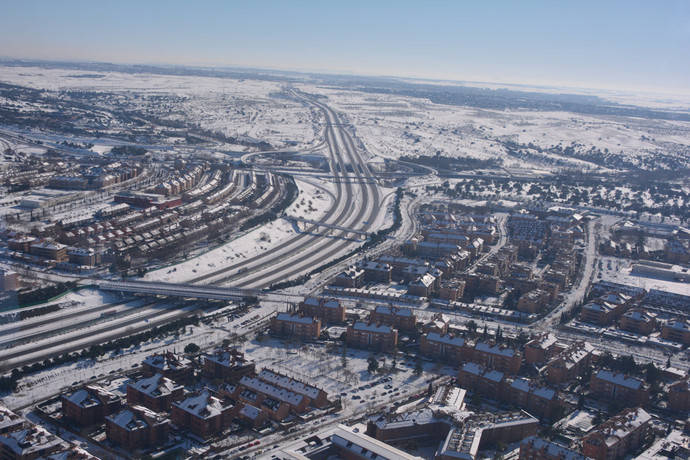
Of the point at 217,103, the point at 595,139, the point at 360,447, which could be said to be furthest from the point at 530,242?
the point at 217,103

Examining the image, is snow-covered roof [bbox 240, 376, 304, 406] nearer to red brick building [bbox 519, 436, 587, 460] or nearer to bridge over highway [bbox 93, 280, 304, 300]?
red brick building [bbox 519, 436, 587, 460]

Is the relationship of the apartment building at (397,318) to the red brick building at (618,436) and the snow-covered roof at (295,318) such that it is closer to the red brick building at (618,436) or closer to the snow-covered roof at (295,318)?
the snow-covered roof at (295,318)

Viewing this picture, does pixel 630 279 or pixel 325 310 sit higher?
pixel 630 279

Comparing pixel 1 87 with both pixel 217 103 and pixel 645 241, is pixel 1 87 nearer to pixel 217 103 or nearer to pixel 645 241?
pixel 217 103

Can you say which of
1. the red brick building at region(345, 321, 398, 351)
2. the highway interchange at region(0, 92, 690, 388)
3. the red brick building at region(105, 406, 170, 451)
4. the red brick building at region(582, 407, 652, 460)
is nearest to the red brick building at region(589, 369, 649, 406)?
the red brick building at region(582, 407, 652, 460)

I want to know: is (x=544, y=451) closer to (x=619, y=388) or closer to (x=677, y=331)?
(x=619, y=388)

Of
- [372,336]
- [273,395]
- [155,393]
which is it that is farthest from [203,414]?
[372,336]
